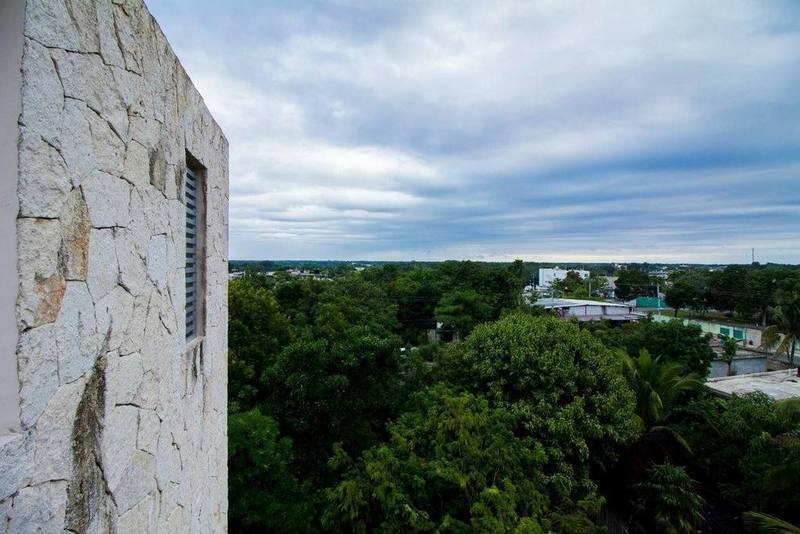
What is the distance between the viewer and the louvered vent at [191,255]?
3.08m

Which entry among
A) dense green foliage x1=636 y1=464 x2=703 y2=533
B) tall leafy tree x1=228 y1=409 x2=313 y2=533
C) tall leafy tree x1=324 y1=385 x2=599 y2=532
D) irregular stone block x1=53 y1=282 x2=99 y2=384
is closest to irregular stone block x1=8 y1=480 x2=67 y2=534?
irregular stone block x1=53 y1=282 x2=99 y2=384

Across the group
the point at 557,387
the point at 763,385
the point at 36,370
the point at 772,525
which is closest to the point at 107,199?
the point at 36,370

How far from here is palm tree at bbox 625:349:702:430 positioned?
39.5 feet

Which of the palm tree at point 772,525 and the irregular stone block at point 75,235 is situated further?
the palm tree at point 772,525

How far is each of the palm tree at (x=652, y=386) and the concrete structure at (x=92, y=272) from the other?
1229cm

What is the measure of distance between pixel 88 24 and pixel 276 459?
7.55 m

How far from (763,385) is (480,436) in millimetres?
13616

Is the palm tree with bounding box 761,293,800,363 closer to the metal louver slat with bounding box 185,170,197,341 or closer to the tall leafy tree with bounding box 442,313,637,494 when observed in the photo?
the tall leafy tree with bounding box 442,313,637,494

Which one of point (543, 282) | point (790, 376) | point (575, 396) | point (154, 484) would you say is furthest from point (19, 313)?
point (543, 282)

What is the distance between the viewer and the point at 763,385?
15344 millimetres

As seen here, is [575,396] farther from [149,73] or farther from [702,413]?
[149,73]

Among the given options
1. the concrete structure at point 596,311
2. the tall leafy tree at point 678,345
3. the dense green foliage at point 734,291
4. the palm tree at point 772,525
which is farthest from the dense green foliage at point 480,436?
the dense green foliage at point 734,291

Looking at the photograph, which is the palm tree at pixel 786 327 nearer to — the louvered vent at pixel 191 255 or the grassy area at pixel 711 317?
the louvered vent at pixel 191 255

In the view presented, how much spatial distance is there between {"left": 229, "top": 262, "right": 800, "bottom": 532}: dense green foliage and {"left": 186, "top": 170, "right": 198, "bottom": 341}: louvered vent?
4277 millimetres
